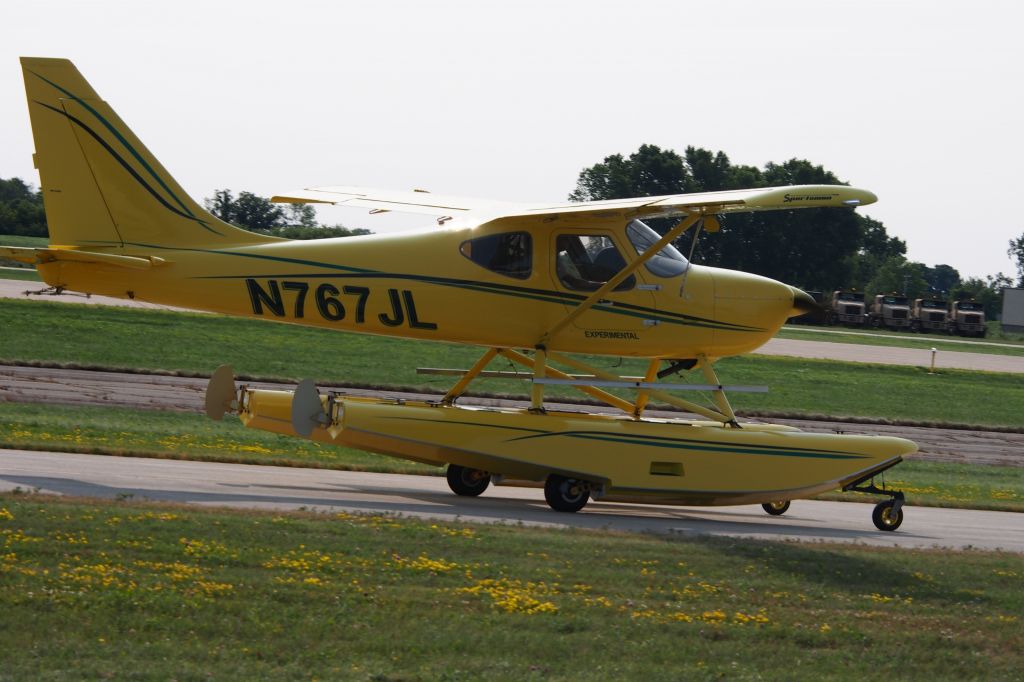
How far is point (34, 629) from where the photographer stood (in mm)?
8648

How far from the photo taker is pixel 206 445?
1914cm

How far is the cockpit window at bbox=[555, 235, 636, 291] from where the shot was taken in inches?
660

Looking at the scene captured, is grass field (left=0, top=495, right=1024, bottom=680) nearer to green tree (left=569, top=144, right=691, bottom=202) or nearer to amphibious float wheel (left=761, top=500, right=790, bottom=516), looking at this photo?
amphibious float wheel (left=761, top=500, right=790, bottom=516)

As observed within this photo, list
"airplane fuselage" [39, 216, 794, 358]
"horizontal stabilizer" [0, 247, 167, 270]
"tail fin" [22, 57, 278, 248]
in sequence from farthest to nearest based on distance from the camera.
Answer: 1. "airplane fuselage" [39, 216, 794, 358]
2. "tail fin" [22, 57, 278, 248]
3. "horizontal stabilizer" [0, 247, 167, 270]

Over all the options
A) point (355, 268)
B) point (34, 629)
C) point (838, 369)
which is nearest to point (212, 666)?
point (34, 629)

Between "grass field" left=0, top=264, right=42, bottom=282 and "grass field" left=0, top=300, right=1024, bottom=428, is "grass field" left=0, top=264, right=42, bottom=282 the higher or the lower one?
the higher one

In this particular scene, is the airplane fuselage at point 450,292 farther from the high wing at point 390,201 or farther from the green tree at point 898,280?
the green tree at point 898,280

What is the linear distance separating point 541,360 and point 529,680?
8.46 meters

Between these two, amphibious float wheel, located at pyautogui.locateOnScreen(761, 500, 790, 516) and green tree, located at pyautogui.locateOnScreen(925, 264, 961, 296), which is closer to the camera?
amphibious float wheel, located at pyautogui.locateOnScreen(761, 500, 790, 516)

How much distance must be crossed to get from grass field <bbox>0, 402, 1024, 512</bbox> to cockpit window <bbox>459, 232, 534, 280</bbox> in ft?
14.1

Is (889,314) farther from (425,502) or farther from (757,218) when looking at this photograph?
(425,502)

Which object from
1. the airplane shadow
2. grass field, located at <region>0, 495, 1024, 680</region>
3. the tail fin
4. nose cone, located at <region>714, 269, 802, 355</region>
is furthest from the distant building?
the tail fin

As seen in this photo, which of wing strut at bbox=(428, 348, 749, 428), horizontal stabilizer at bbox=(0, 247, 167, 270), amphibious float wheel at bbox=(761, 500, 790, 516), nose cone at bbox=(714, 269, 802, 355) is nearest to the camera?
horizontal stabilizer at bbox=(0, 247, 167, 270)

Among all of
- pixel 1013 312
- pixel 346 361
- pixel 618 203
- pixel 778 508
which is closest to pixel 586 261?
pixel 618 203
